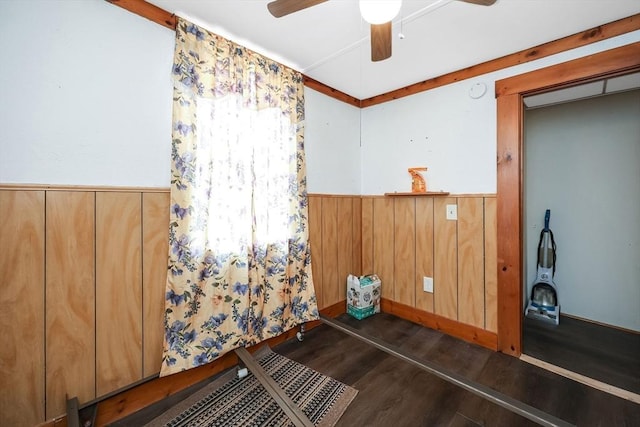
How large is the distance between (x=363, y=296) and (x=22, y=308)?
7.71ft

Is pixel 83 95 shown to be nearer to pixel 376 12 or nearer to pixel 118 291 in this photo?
pixel 118 291

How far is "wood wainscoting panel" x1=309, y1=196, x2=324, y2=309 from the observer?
2449mm

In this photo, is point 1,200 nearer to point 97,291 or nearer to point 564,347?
point 97,291

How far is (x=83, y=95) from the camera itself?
1.36 m

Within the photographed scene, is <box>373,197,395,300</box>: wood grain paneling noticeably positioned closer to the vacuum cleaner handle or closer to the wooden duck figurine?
the wooden duck figurine

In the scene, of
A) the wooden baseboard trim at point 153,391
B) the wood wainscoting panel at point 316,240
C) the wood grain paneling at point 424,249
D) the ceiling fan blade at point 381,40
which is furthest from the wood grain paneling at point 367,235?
the ceiling fan blade at point 381,40

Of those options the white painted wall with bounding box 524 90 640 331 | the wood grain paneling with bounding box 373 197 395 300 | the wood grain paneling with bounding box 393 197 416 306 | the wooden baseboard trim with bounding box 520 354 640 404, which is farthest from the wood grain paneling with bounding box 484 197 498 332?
the white painted wall with bounding box 524 90 640 331

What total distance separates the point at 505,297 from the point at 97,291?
2.72m

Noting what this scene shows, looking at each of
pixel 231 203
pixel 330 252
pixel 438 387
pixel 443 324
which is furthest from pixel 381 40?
pixel 443 324

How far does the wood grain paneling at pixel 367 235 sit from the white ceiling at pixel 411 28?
53.3 inches

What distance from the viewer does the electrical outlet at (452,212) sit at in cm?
231

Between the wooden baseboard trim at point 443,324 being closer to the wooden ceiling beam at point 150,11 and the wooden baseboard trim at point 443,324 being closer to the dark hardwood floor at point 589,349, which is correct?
the dark hardwood floor at point 589,349

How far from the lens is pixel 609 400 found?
61.0 inches

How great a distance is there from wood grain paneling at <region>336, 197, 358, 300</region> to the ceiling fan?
5.11 ft
